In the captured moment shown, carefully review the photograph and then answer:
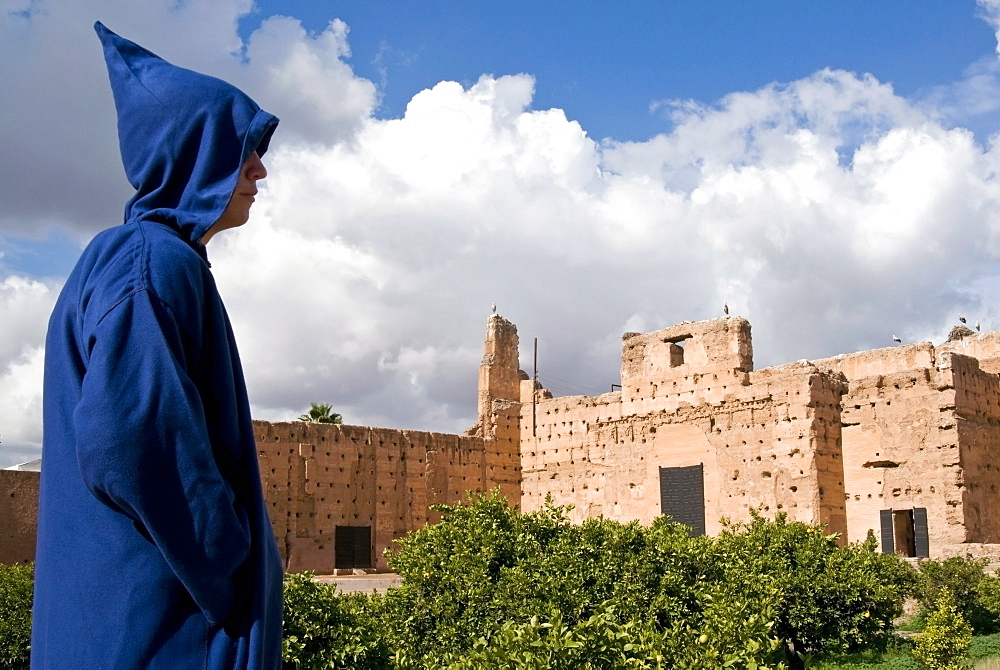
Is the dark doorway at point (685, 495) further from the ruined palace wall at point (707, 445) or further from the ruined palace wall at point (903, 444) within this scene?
the ruined palace wall at point (903, 444)

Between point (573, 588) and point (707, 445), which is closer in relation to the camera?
point (573, 588)

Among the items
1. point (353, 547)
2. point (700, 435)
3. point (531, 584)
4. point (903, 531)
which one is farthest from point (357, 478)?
point (531, 584)

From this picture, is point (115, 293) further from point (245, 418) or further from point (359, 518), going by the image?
point (359, 518)

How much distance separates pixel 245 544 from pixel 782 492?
2104 centimetres

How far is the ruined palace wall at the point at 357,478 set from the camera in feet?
81.5

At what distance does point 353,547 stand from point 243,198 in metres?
24.2

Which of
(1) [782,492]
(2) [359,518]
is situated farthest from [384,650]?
(2) [359,518]

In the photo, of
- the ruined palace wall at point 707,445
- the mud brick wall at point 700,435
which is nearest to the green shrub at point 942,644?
the ruined palace wall at point 707,445

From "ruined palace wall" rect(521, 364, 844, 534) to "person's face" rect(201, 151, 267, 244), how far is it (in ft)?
61.7

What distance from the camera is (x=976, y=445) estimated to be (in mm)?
20422

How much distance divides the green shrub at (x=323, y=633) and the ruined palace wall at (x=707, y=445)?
12.3 metres

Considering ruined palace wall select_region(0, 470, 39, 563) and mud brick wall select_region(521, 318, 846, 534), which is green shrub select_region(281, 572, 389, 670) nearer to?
mud brick wall select_region(521, 318, 846, 534)

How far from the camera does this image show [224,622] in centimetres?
212

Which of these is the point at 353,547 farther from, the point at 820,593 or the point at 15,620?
the point at 15,620
